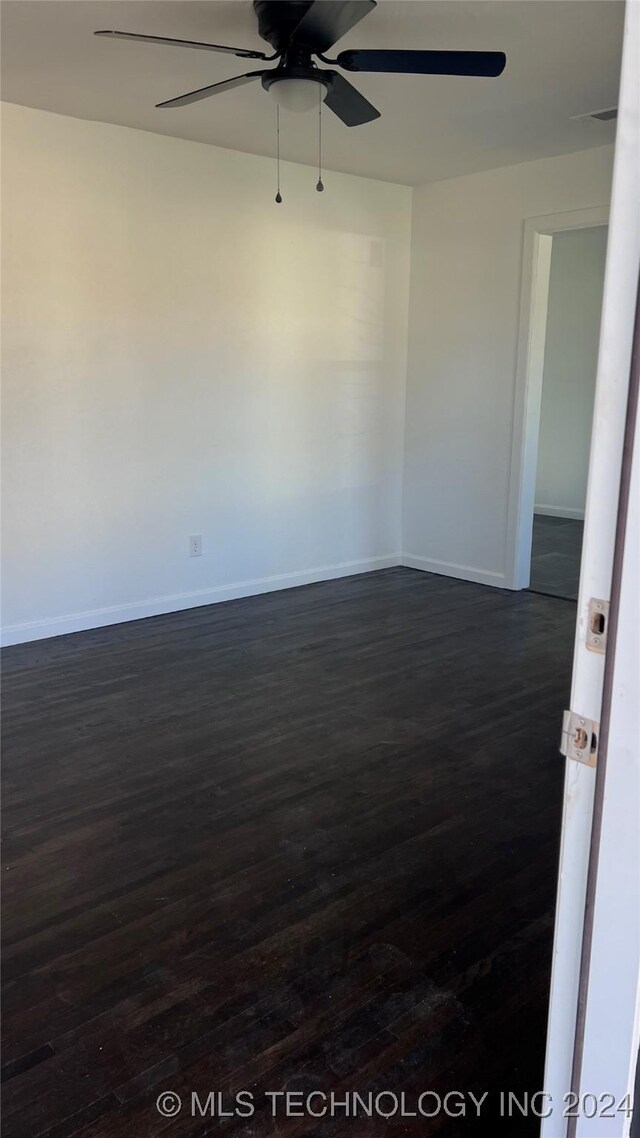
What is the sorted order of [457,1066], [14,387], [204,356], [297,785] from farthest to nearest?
1. [204,356]
2. [14,387]
3. [297,785]
4. [457,1066]

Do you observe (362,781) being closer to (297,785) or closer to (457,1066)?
(297,785)

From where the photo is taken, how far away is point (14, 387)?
12.8 ft

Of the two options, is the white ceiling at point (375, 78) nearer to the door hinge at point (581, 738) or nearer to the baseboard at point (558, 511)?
the door hinge at point (581, 738)

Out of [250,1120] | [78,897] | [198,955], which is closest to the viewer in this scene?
[250,1120]

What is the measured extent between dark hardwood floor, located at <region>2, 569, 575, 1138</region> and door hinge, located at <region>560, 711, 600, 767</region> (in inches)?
41.6

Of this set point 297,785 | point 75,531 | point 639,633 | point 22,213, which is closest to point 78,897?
point 297,785

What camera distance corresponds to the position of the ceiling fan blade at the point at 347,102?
264 centimetres

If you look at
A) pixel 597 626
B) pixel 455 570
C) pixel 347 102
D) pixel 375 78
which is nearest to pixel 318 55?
pixel 347 102

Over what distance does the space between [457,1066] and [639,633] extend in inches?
49.4

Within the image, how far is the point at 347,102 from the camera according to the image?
9.16ft

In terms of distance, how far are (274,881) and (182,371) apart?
3124 mm

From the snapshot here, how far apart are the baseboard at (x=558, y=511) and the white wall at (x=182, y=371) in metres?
3.06

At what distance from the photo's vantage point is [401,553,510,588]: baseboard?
529 cm

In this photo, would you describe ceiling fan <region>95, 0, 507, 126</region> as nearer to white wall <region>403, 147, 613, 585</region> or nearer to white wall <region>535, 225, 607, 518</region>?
white wall <region>403, 147, 613, 585</region>
